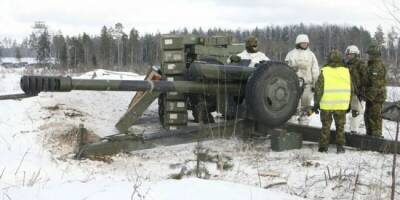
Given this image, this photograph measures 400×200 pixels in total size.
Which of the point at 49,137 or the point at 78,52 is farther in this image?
the point at 78,52

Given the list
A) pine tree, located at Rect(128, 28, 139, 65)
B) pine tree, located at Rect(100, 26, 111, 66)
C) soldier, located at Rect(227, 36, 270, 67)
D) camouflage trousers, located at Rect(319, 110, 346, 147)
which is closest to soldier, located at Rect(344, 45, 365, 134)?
camouflage trousers, located at Rect(319, 110, 346, 147)

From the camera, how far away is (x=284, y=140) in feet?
28.1

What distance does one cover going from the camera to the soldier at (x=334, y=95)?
8328mm

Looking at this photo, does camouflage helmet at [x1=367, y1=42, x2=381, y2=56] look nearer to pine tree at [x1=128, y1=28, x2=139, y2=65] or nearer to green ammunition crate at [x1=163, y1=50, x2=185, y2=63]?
green ammunition crate at [x1=163, y1=50, x2=185, y2=63]

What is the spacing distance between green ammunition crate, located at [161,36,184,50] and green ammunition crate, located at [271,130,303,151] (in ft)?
10.7

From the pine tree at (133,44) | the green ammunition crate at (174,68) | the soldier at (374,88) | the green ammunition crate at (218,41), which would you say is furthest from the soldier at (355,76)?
the pine tree at (133,44)

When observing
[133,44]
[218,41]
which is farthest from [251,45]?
[133,44]

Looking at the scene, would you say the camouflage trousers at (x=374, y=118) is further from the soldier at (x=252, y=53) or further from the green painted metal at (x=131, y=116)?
the green painted metal at (x=131, y=116)

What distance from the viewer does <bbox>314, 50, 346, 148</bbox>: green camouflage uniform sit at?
8.30 metres

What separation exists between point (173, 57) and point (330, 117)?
381cm

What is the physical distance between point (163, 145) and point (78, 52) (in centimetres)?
7361

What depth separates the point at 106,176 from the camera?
6.93 m

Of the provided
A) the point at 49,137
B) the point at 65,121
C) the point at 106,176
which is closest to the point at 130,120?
the point at 65,121

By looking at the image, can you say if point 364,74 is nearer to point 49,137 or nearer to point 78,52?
point 49,137
